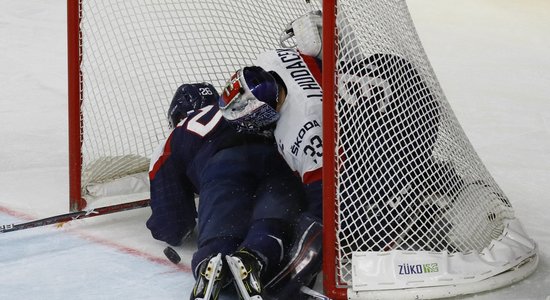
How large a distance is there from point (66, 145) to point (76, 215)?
0.95 metres

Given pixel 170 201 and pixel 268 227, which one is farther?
pixel 170 201

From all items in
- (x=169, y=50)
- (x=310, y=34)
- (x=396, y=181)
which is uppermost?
(x=310, y=34)

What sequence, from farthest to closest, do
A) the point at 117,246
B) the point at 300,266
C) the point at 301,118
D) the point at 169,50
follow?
1. the point at 169,50
2. the point at 117,246
3. the point at 301,118
4. the point at 300,266

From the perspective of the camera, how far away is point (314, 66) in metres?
3.74

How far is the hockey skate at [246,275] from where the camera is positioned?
10.3ft

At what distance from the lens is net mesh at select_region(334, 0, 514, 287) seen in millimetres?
3266

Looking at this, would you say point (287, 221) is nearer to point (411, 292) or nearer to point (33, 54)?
point (411, 292)

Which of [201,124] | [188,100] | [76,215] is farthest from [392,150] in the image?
[76,215]

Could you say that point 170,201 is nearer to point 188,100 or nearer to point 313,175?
point 188,100

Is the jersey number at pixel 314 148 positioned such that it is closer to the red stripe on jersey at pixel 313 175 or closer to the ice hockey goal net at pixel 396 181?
the red stripe on jersey at pixel 313 175

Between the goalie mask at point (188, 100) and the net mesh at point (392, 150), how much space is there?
2.90 feet

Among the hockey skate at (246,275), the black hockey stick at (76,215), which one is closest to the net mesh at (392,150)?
the hockey skate at (246,275)

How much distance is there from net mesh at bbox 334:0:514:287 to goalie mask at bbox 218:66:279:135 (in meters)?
0.31

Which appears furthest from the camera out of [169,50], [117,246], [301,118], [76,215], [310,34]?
[169,50]
